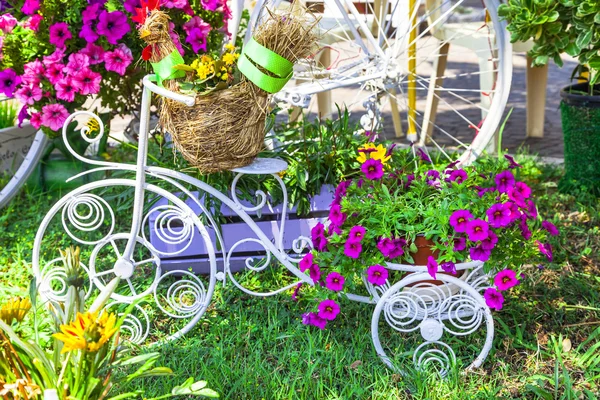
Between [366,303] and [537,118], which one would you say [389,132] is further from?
[366,303]

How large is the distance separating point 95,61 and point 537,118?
9.94 feet

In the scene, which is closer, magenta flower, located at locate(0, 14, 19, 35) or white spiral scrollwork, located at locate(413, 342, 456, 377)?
white spiral scrollwork, located at locate(413, 342, 456, 377)

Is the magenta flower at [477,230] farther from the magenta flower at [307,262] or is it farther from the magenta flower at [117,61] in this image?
the magenta flower at [117,61]

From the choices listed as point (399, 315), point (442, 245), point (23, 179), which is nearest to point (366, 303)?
point (399, 315)

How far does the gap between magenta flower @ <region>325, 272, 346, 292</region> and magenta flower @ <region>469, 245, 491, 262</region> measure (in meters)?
0.42

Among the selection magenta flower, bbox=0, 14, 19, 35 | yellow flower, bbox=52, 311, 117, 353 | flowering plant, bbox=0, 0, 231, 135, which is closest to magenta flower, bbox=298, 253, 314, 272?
yellow flower, bbox=52, 311, 117, 353

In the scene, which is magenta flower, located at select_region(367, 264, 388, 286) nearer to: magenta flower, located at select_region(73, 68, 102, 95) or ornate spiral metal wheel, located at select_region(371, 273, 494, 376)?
ornate spiral metal wheel, located at select_region(371, 273, 494, 376)

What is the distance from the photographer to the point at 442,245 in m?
2.38

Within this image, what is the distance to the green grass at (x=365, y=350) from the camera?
235 centimetres

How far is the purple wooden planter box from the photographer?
3006mm

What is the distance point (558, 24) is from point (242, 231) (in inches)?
62.6

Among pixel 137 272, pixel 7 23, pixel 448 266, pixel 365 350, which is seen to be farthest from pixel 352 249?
pixel 7 23

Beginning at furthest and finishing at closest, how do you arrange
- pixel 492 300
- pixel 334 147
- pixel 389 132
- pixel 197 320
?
pixel 389 132, pixel 334 147, pixel 197 320, pixel 492 300

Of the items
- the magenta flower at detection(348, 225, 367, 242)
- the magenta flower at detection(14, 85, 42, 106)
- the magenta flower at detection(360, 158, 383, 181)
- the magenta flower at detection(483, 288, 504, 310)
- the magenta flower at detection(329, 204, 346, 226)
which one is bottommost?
the magenta flower at detection(483, 288, 504, 310)
